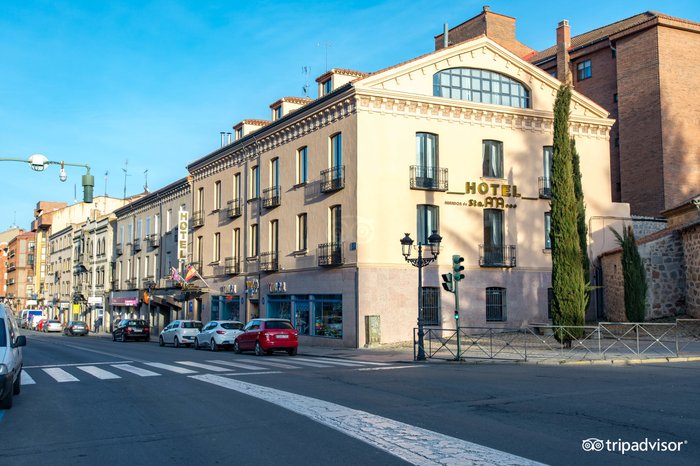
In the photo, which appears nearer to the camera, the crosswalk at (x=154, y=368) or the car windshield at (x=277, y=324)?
the crosswalk at (x=154, y=368)

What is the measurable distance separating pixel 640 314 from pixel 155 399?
22663mm

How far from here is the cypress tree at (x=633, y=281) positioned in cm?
2834

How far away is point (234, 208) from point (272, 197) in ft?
16.7

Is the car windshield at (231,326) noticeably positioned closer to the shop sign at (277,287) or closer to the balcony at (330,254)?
the shop sign at (277,287)

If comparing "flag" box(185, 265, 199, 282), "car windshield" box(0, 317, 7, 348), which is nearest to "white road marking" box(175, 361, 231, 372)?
"car windshield" box(0, 317, 7, 348)

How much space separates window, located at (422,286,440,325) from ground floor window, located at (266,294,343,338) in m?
3.73

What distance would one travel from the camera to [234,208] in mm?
39125

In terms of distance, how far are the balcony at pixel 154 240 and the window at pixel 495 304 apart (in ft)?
93.0

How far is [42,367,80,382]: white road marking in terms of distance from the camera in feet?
52.6

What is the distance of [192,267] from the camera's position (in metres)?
42.3

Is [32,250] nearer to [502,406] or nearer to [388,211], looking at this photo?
[388,211]

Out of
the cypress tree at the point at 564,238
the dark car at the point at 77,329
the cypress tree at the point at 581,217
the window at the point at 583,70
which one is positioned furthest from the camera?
the dark car at the point at 77,329

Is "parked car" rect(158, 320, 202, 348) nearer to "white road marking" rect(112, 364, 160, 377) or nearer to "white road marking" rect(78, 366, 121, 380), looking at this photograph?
"white road marking" rect(112, 364, 160, 377)

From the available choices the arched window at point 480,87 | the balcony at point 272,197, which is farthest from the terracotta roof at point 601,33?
A: the balcony at point 272,197
